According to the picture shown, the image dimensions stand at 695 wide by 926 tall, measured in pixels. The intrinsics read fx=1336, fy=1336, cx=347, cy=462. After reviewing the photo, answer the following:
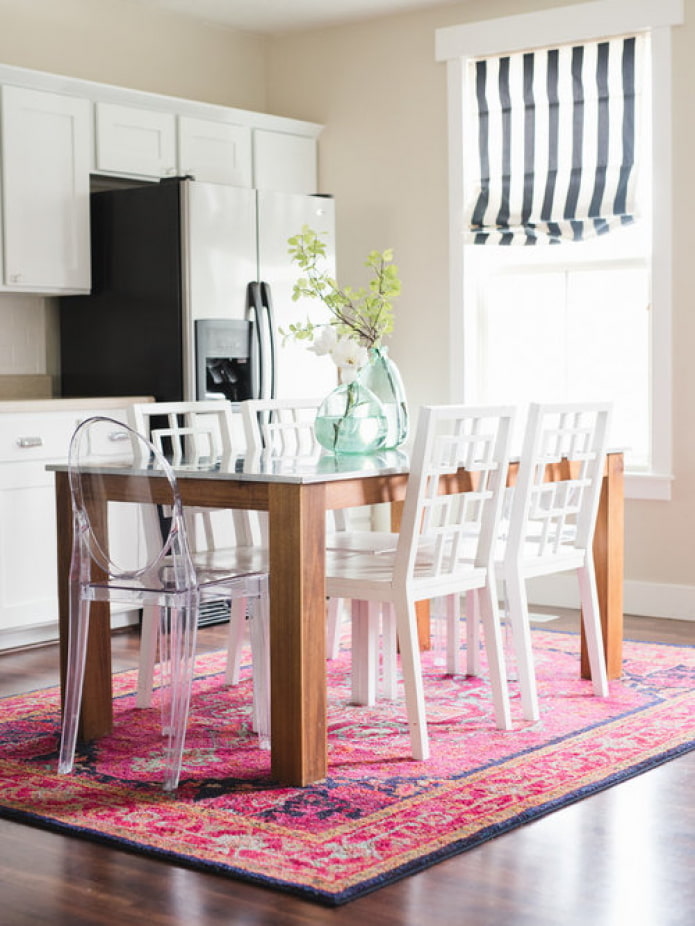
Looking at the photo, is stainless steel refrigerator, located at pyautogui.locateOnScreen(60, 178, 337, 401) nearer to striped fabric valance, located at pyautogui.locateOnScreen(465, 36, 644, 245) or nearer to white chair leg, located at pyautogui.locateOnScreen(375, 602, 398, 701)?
striped fabric valance, located at pyautogui.locateOnScreen(465, 36, 644, 245)

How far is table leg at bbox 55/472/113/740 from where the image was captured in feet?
11.7

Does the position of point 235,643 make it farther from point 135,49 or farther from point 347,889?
point 135,49

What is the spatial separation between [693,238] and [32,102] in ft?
8.43

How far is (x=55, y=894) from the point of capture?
252 centimetres

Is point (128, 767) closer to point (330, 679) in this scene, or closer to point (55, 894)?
point (55, 894)

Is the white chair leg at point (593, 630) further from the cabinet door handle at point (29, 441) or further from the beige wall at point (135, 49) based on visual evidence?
the beige wall at point (135, 49)

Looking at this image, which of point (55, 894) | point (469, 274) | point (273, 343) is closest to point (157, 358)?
point (273, 343)

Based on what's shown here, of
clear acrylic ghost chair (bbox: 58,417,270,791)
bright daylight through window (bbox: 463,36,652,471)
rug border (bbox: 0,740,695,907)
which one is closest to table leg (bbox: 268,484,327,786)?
clear acrylic ghost chair (bbox: 58,417,270,791)

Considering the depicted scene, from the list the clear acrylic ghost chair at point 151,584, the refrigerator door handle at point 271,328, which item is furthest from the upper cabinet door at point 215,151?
the clear acrylic ghost chair at point 151,584

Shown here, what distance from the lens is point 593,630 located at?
3973mm

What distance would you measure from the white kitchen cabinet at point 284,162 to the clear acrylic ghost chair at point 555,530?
237cm

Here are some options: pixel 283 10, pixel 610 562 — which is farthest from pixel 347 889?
pixel 283 10

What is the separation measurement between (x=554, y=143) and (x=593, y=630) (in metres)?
2.39

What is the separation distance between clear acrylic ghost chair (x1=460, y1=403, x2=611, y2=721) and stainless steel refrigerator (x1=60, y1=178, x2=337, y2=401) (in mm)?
1595
